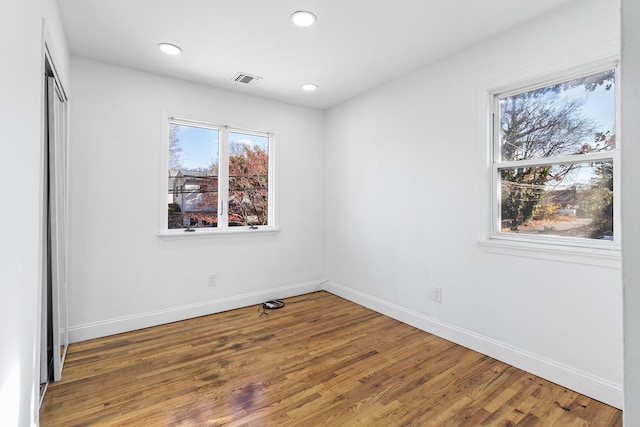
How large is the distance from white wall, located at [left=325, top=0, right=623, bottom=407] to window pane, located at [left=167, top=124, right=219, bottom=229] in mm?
1528

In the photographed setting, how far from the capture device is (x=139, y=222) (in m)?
3.16

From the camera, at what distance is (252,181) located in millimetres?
3941

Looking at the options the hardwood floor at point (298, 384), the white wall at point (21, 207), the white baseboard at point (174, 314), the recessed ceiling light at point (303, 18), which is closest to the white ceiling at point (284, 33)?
the recessed ceiling light at point (303, 18)

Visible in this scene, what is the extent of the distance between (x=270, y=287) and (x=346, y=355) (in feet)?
5.33

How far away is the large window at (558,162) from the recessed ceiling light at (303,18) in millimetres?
1588

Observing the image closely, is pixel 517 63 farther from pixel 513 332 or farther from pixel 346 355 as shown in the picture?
pixel 346 355

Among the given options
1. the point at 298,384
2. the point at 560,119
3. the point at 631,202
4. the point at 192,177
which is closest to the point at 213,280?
the point at 192,177

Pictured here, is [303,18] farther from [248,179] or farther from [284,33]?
[248,179]

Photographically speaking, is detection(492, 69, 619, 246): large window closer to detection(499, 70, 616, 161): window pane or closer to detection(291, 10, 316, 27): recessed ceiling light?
detection(499, 70, 616, 161): window pane

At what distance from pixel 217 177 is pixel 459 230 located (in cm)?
257

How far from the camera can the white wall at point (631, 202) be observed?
1.56ft

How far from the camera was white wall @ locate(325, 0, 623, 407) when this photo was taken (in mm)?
2100

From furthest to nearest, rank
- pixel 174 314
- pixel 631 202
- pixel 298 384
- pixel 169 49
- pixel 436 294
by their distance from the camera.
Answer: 1. pixel 174 314
2. pixel 436 294
3. pixel 169 49
4. pixel 298 384
5. pixel 631 202

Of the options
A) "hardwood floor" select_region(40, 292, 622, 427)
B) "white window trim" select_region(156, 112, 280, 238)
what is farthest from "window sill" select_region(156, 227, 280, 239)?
"hardwood floor" select_region(40, 292, 622, 427)
